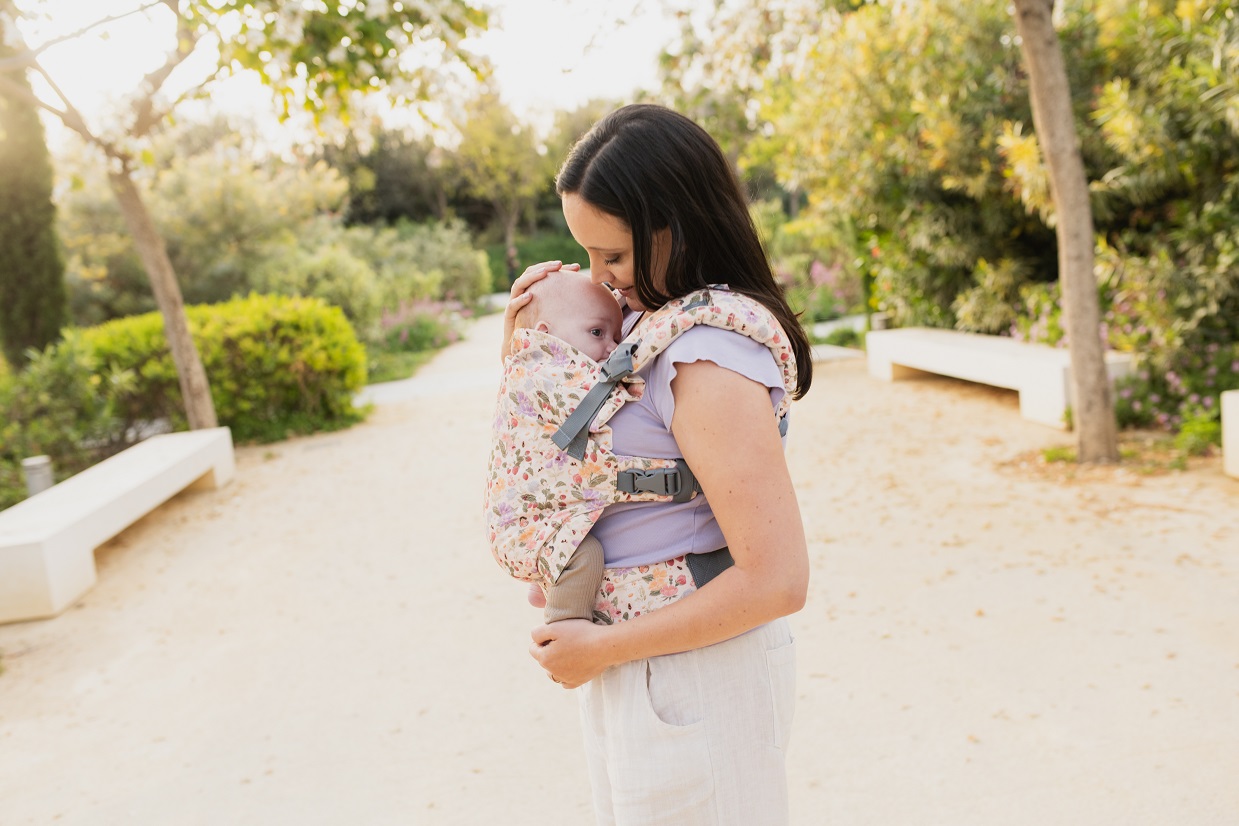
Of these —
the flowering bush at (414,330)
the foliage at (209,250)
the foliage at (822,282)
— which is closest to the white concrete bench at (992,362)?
the foliage at (822,282)

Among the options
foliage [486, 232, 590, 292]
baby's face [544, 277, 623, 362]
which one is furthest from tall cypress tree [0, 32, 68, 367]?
foliage [486, 232, 590, 292]

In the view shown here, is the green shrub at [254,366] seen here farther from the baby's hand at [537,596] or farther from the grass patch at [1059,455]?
the baby's hand at [537,596]

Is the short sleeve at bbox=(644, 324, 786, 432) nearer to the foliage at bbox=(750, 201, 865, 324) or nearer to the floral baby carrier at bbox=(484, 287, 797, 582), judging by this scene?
the floral baby carrier at bbox=(484, 287, 797, 582)

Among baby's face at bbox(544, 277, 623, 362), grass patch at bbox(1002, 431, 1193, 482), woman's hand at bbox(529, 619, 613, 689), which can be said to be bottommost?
grass patch at bbox(1002, 431, 1193, 482)

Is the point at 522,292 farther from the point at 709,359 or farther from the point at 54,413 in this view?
the point at 54,413

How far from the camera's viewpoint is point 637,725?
1.30 m

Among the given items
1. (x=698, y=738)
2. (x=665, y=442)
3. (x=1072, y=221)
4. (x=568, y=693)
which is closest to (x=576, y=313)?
(x=665, y=442)

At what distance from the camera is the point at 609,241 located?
1287 millimetres

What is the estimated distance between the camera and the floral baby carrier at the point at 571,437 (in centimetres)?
122

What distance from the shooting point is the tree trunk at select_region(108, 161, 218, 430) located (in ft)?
26.9

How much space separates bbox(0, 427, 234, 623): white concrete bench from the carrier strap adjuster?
15.7 feet

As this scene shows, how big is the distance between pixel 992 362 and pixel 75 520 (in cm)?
687

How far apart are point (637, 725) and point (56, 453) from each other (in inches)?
318

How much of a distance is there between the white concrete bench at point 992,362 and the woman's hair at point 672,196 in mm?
5844
